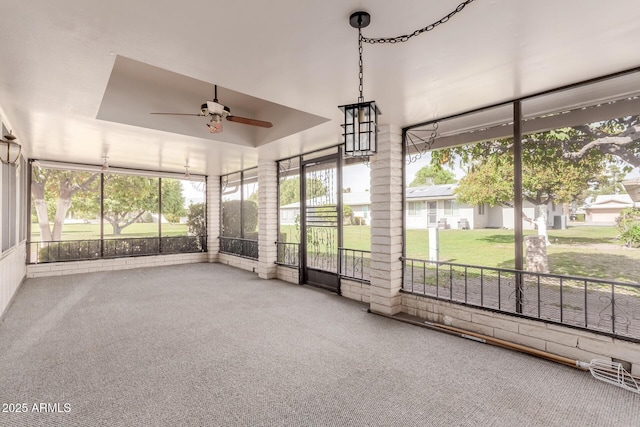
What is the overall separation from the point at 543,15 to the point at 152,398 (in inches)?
143

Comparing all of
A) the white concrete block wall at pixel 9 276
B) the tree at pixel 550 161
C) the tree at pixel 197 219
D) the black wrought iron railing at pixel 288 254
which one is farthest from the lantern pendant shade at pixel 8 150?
the tree at pixel 197 219

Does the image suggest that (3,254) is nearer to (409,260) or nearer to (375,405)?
(375,405)

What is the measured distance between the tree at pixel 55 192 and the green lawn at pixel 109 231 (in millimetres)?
153

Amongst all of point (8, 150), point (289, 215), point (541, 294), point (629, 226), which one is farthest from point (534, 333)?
point (8, 150)

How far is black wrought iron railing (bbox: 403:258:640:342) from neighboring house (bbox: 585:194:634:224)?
1.91ft

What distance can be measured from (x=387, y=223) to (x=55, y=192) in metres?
7.97

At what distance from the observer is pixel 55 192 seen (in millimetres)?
7359

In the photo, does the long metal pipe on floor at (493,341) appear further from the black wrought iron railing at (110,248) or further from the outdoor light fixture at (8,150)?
the black wrought iron railing at (110,248)

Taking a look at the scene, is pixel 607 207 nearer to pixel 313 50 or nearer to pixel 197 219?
pixel 313 50

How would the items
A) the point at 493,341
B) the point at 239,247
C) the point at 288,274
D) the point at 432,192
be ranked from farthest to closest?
1. the point at 239,247
2. the point at 288,274
3. the point at 432,192
4. the point at 493,341

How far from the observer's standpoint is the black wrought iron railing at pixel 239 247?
296 inches

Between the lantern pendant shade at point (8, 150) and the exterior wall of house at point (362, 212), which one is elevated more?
the lantern pendant shade at point (8, 150)

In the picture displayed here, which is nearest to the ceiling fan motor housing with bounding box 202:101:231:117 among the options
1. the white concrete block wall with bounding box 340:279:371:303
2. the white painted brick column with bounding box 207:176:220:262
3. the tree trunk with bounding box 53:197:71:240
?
the white concrete block wall with bounding box 340:279:371:303

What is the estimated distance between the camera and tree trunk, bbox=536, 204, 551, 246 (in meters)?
3.23
